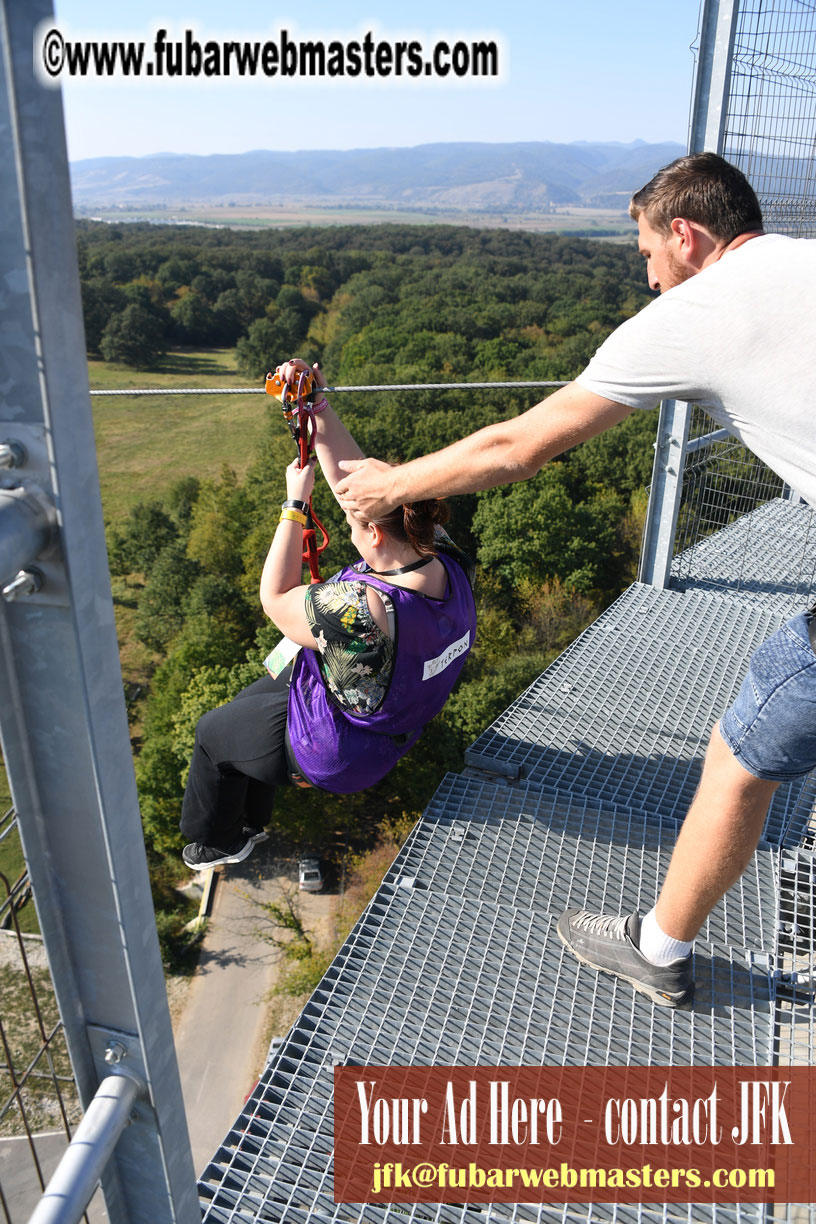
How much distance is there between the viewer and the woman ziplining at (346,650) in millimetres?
2592

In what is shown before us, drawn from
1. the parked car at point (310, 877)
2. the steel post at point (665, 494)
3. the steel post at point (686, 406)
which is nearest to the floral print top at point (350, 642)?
the steel post at point (686, 406)

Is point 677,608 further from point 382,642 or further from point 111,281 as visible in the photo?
point 111,281

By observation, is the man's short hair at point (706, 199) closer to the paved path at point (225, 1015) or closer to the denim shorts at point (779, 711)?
the denim shorts at point (779, 711)

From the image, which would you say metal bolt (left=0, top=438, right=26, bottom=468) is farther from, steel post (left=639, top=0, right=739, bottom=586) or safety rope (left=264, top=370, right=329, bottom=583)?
steel post (left=639, top=0, right=739, bottom=586)

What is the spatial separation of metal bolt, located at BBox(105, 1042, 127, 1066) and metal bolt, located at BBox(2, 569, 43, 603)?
0.78 metres

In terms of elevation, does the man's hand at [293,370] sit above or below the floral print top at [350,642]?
above

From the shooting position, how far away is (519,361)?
4375 cm

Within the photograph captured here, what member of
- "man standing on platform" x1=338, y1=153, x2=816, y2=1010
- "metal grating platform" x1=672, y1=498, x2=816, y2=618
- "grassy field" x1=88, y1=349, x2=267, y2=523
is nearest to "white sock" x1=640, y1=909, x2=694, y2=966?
"man standing on platform" x1=338, y1=153, x2=816, y2=1010

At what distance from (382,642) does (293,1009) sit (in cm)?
1776

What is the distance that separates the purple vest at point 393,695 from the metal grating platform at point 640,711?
140 cm

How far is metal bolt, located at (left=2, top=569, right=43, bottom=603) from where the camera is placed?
1.15 metres

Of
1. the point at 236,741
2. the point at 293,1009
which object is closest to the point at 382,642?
the point at 236,741

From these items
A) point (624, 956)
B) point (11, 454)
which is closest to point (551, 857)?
point (624, 956)

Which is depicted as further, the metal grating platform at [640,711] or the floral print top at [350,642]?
the metal grating platform at [640,711]
